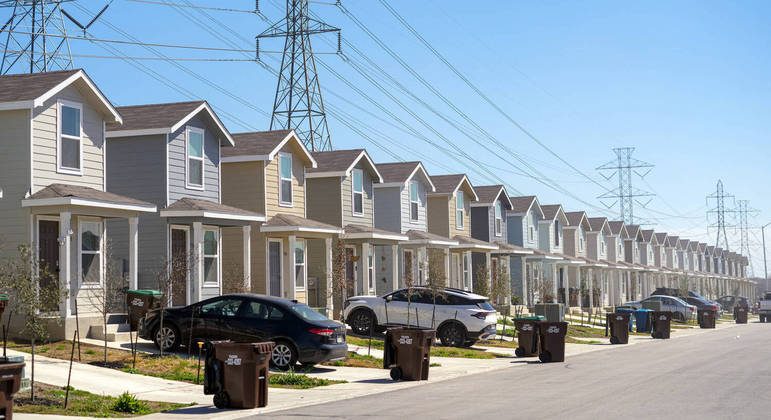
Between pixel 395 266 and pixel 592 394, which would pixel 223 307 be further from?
pixel 395 266

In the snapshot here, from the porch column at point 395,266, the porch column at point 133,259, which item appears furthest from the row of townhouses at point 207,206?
the porch column at point 395,266

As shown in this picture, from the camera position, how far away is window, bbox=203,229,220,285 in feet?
90.7

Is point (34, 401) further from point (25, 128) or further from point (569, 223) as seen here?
point (569, 223)

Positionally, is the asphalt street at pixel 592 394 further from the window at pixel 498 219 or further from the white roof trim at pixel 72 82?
the window at pixel 498 219

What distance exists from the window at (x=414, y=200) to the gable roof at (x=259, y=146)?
31.2 ft

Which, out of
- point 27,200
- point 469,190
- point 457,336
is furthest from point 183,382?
point 469,190

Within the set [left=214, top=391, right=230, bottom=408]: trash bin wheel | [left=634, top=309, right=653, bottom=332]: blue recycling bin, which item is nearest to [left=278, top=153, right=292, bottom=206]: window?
→ [left=214, top=391, right=230, bottom=408]: trash bin wheel

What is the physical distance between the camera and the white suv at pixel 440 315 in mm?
27375

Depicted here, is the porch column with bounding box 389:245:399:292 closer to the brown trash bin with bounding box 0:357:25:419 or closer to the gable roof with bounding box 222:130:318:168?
the gable roof with bounding box 222:130:318:168

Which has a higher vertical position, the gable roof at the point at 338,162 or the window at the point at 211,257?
the gable roof at the point at 338,162

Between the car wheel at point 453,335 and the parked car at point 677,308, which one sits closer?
the car wheel at point 453,335

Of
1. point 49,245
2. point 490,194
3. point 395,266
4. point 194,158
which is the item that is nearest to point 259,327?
point 49,245

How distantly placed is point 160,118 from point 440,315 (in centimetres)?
1028

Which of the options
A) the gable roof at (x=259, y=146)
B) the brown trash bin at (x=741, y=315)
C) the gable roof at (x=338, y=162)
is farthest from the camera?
the brown trash bin at (x=741, y=315)
